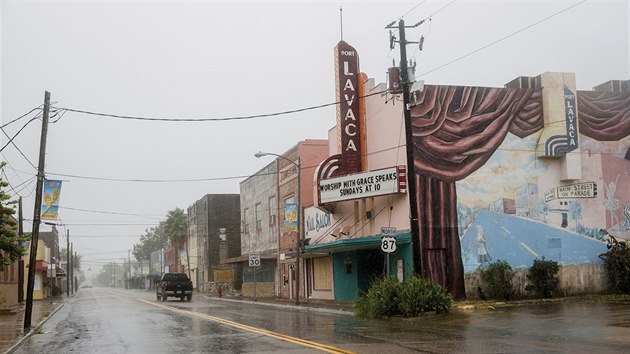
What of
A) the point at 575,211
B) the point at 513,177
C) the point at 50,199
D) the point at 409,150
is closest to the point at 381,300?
the point at 409,150

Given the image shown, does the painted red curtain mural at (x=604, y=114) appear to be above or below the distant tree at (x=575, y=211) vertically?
above

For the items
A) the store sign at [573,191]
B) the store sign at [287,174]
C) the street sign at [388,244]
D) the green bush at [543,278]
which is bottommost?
the green bush at [543,278]

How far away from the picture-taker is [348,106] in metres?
30.9

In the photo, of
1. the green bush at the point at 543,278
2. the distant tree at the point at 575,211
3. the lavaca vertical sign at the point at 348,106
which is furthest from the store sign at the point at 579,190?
the lavaca vertical sign at the point at 348,106

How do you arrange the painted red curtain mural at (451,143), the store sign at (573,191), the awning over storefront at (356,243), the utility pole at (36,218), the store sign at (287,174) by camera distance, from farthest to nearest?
the store sign at (287,174) < the store sign at (573,191) < the awning over storefront at (356,243) < the painted red curtain mural at (451,143) < the utility pole at (36,218)

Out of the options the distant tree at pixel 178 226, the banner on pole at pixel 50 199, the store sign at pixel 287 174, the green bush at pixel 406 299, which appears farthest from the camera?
the distant tree at pixel 178 226

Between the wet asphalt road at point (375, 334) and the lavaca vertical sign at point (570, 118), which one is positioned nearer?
the wet asphalt road at point (375, 334)

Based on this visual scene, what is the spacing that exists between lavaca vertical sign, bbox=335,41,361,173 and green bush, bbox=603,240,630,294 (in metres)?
11.9

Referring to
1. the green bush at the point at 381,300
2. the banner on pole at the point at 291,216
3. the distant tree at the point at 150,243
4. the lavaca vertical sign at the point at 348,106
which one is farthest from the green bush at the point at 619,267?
the distant tree at the point at 150,243

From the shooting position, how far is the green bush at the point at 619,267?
1086 inches

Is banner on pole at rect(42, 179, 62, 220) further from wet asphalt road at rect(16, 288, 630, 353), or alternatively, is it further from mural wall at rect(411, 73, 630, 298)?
mural wall at rect(411, 73, 630, 298)

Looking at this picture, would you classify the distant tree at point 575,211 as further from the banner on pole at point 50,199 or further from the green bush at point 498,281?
the banner on pole at point 50,199

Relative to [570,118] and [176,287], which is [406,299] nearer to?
[570,118]

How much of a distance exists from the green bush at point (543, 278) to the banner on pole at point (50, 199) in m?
19.6
